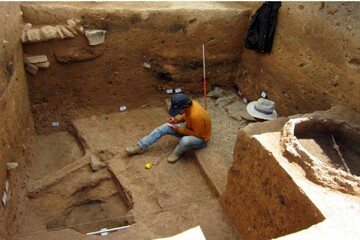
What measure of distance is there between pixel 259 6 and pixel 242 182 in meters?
3.39

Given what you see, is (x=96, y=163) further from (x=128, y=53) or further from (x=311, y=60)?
(x=311, y=60)

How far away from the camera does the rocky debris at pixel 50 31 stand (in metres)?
4.97

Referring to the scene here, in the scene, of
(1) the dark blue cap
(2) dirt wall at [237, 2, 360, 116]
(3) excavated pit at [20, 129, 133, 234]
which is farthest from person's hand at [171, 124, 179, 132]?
(2) dirt wall at [237, 2, 360, 116]

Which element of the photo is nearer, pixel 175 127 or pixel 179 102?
pixel 179 102

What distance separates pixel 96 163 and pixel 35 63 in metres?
1.83

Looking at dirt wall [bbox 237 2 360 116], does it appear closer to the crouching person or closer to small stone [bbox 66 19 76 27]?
the crouching person

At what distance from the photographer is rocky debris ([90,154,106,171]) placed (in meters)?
4.84

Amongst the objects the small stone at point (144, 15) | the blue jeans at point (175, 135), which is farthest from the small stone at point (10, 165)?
the small stone at point (144, 15)

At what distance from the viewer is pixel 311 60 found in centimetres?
481

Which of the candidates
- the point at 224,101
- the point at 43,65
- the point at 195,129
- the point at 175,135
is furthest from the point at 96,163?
the point at 224,101

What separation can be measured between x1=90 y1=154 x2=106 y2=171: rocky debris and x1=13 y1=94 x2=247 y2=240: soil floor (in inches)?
1.0

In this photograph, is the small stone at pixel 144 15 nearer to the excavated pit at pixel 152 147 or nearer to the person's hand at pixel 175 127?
the excavated pit at pixel 152 147

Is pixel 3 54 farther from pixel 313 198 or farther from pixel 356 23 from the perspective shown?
pixel 356 23

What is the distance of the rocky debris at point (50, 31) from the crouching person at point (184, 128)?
1.93m
